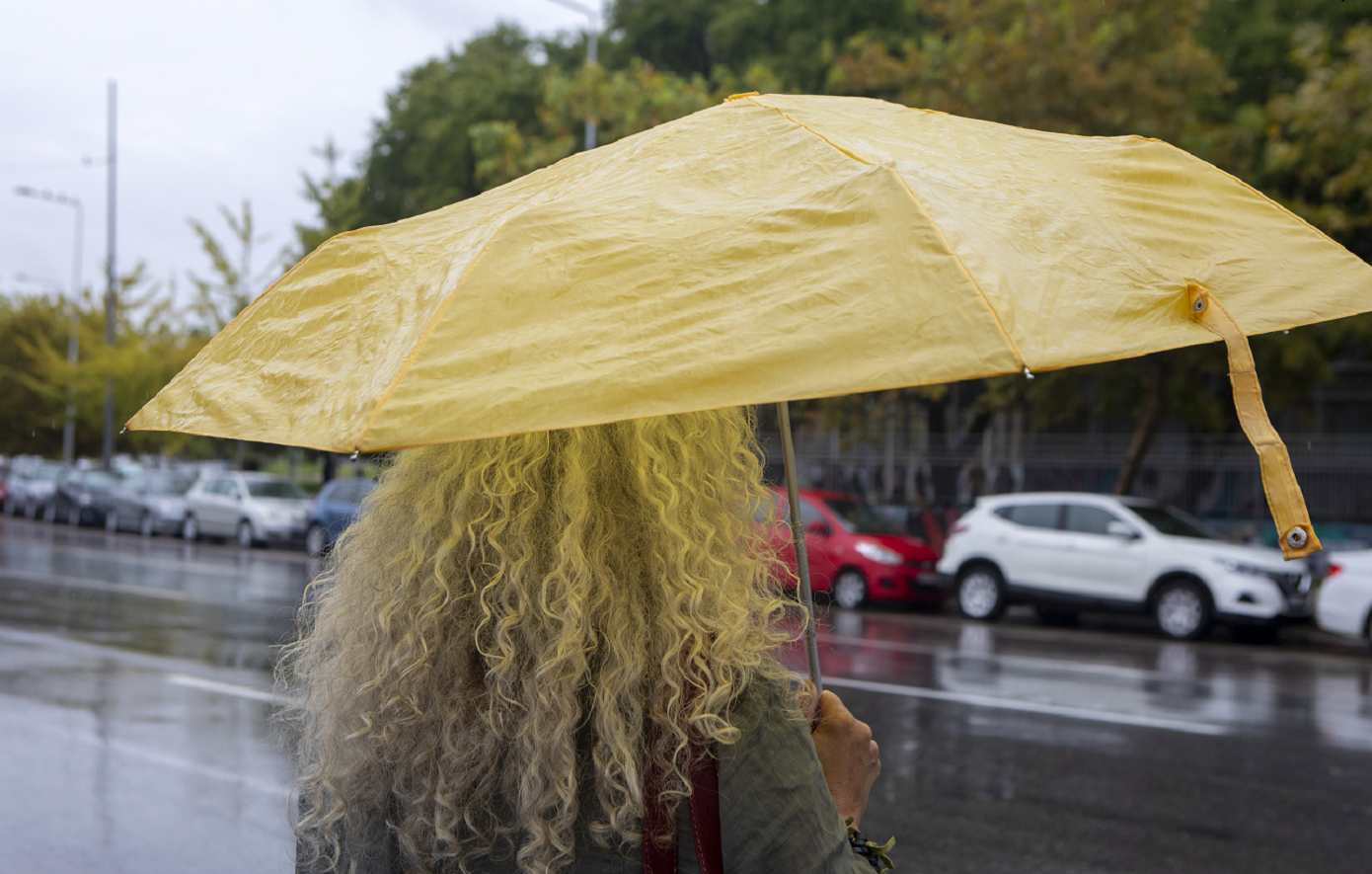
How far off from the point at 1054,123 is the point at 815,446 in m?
8.97

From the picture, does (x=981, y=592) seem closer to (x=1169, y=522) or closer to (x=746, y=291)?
(x=1169, y=522)

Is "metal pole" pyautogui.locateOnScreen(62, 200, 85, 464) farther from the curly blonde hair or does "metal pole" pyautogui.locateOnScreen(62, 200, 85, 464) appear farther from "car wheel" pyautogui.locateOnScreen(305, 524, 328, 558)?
the curly blonde hair

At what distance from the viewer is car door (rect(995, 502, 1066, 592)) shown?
46.2 feet

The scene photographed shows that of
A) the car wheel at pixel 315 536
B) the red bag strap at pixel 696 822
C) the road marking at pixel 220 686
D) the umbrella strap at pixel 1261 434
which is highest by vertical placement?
the umbrella strap at pixel 1261 434

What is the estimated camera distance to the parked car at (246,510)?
2381 centimetres

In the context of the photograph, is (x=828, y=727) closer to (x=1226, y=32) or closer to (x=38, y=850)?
(x=38, y=850)

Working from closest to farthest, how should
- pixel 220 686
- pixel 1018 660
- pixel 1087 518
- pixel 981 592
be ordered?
pixel 220 686 < pixel 1018 660 < pixel 1087 518 < pixel 981 592

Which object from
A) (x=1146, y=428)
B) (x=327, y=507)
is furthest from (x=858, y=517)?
(x=327, y=507)

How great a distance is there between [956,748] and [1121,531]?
747cm

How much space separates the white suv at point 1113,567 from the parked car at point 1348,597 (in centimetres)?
58

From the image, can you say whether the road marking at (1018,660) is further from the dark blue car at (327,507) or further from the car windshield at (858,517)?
the dark blue car at (327,507)

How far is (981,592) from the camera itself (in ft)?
48.6

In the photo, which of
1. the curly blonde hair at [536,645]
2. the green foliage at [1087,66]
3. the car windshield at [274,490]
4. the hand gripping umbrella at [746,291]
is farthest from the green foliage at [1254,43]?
the curly blonde hair at [536,645]

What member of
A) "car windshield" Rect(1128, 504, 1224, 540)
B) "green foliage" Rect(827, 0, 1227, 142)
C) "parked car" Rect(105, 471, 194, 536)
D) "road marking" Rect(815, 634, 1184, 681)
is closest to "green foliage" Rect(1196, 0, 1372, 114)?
"green foliage" Rect(827, 0, 1227, 142)
